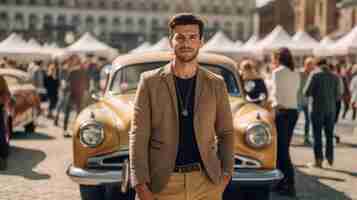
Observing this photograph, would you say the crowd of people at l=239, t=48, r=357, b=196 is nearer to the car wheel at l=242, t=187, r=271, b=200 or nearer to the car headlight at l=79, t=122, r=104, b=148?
the car wheel at l=242, t=187, r=271, b=200

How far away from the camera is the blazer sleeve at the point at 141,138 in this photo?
10.1 feet

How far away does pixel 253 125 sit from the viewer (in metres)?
5.86

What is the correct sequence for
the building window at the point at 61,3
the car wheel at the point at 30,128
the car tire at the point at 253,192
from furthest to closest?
the building window at the point at 61,3 < the car wheel at the point at 30,128 < the car tire at the point at 253,192

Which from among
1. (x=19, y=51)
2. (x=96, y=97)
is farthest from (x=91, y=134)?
(x=19, y=51)

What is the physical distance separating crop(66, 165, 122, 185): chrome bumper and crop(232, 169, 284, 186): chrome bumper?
1.14 meters

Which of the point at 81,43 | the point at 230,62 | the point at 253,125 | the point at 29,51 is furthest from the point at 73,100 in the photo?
the point at 81,43

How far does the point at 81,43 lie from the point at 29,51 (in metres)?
6.26

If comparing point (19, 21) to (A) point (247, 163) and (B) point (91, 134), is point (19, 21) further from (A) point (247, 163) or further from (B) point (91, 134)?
(A) point (247, 163)

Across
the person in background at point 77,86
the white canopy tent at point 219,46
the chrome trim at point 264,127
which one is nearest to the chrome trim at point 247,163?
the chrome trim at point 264,127

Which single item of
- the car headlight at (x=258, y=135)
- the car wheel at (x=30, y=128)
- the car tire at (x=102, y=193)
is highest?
the car headlight at (x=258, y=135)

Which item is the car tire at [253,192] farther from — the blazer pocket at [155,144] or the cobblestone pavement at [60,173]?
the blazer pocket at [155,144]

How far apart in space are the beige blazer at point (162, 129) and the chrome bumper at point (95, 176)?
2343 millimetres

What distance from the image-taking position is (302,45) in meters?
27.2

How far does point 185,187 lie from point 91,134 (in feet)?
9.14
